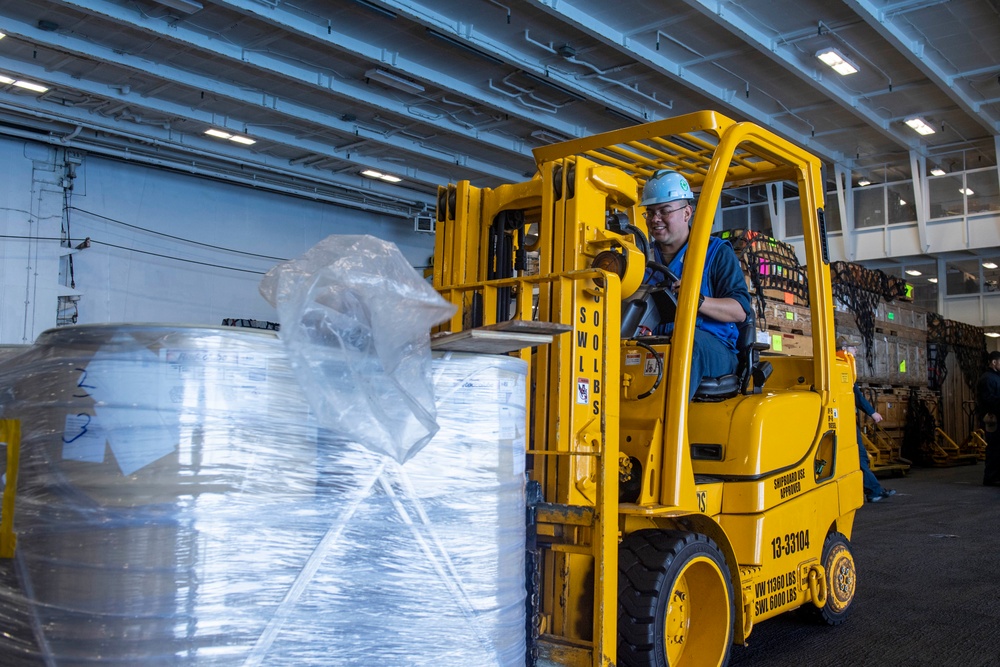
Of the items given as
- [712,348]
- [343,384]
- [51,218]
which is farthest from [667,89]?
[343,384]

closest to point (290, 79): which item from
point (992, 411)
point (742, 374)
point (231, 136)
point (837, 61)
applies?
point (231, 136)

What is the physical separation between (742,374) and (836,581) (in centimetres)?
142

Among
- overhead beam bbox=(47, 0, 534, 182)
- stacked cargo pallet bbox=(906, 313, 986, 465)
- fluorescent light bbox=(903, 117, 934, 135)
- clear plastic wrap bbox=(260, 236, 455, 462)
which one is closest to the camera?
clear plastic wrap bbox=(260, 236, 455, 462)

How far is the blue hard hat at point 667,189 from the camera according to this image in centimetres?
391

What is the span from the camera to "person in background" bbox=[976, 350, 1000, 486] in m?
12.8

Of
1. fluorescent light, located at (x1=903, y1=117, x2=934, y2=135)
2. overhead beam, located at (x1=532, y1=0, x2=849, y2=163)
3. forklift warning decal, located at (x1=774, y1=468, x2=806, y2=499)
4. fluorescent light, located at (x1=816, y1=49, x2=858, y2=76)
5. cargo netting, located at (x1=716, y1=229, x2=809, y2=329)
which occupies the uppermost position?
fluorescent light, located at (x1=903, y1=117, x2=934, y2=135)

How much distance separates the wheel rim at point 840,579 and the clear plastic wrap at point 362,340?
3260 mm

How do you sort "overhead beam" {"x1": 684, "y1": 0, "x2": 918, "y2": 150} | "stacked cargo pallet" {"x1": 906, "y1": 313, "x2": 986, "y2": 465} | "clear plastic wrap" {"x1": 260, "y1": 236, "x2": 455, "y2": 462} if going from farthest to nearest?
"stacked cargo pallet" {"x1": 906, "y1": 313, "x2": 986, "y2": 465} → "overhead beam" {"x1": 684, "y1": 0, "x2": 918, "y2": 150} → "clear plastic wrap" {"x1": 260, "y1": 236, "x2": 455, "y2": 462}

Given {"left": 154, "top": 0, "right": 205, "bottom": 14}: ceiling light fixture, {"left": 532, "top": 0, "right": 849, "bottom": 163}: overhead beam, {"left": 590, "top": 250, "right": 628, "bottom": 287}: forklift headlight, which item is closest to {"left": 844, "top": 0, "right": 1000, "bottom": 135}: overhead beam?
{"left": 532, "top": 0, "right": 849, "bottom": 163}: overhead beam

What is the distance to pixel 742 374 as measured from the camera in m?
4.08

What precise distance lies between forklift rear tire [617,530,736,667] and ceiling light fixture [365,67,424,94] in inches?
414

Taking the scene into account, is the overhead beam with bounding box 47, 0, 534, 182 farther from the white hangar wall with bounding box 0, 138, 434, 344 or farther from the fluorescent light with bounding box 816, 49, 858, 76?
the fluorescent light with bounding box 816, 49, 858, 76

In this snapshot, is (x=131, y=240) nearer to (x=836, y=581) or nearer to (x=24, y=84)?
(x=24, y=84)

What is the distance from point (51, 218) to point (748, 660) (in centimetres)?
1383
